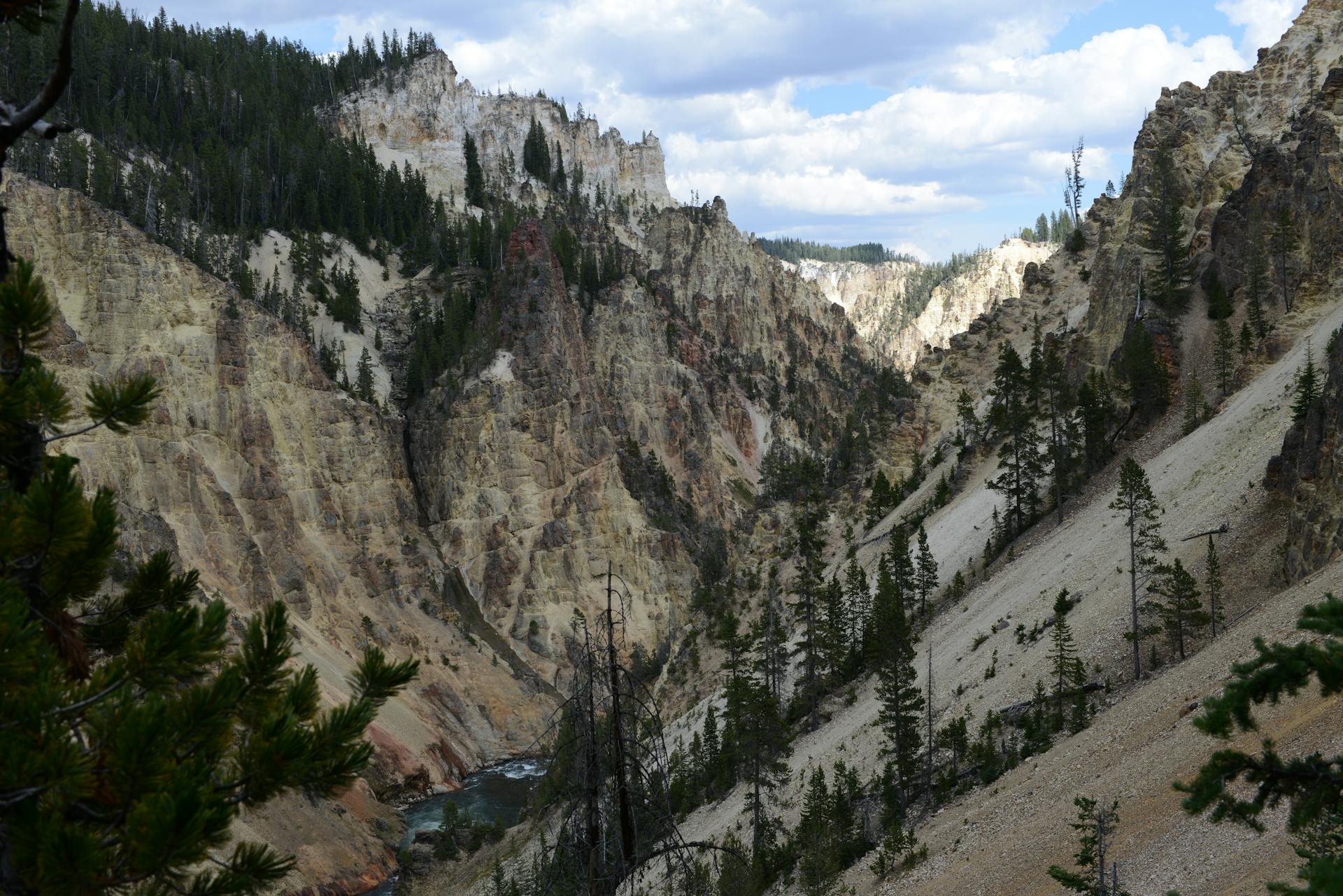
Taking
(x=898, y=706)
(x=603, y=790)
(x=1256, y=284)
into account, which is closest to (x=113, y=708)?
(x=603, y=790)

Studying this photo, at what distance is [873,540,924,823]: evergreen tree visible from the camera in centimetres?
3322

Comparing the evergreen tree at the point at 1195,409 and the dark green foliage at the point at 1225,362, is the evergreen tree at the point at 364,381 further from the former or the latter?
the dark green foliage at the point at 1225,362

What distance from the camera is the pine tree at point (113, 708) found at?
5156mm

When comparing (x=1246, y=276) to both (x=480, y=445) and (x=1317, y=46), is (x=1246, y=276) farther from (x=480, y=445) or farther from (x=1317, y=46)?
(x=480, y=445)

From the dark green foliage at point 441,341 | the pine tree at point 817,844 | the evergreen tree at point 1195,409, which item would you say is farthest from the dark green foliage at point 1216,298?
the dark green foliage at point 441,341

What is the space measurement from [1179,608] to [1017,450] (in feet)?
78.3

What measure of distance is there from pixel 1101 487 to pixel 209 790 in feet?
167

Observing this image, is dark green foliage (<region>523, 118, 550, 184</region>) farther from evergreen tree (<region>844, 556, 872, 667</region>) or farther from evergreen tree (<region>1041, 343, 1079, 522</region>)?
evergreen tree (<region>844, 556, 872, 667</region>)

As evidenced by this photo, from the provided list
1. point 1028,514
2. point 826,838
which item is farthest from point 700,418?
point 826,838

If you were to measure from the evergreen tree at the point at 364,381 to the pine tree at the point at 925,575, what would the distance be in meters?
50.6

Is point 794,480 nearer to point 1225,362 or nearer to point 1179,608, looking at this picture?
point 1225,362

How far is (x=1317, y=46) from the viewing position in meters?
65.2

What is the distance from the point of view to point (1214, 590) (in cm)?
3136

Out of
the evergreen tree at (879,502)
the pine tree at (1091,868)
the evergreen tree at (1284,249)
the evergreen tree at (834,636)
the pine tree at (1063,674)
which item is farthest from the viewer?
the evergreen tree at (879,502)
